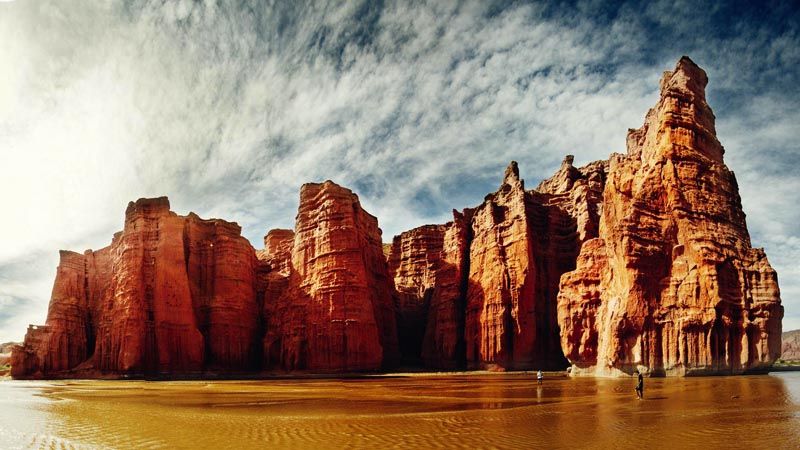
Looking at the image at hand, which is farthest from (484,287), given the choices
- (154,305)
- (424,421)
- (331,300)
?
(424,421)

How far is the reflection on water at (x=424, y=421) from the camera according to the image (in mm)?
13914

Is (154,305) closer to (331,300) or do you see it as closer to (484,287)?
(331,300)

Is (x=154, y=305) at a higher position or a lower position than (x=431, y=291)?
lower

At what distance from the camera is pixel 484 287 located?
221 feet

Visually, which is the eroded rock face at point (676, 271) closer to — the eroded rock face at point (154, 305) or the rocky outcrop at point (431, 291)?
the rocky outcrop at point (431, 291)

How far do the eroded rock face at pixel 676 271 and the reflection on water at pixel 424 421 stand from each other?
1118cm

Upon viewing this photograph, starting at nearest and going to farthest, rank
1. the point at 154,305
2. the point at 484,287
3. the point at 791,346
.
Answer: the point at 154,305, the point at 484,287, the point at 791,346

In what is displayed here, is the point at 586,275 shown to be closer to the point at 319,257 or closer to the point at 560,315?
the point at 560,315

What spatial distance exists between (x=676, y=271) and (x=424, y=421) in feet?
97.8

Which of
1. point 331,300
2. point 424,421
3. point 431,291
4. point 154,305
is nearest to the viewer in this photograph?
point 424,421

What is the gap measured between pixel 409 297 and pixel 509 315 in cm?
2658

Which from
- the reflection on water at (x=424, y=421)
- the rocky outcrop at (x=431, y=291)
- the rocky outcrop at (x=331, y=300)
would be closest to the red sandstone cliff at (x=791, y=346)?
the rocky outcrop at (x=431, y=291)

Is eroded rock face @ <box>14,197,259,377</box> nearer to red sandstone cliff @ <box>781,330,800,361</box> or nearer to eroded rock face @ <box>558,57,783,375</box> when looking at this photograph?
eroded rock face @ <box>558,57,783,375</box>

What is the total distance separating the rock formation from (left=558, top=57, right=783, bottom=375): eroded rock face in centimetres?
13
